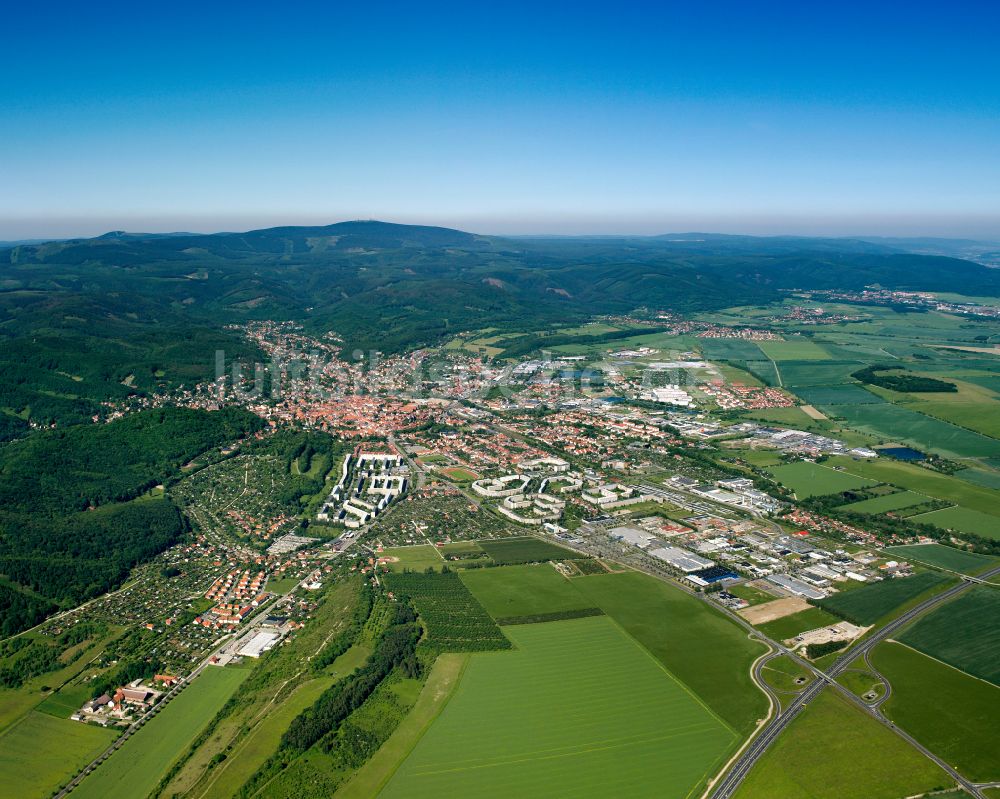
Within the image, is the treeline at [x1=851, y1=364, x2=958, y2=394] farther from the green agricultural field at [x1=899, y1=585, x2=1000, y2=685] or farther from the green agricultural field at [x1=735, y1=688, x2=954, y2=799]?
the green agricultural field at [x1=735, y1=688, x2=954, y2=799]

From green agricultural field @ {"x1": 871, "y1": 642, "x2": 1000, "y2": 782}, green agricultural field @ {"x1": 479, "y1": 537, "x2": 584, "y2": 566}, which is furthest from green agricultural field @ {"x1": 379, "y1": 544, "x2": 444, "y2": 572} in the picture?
green agricultural field @ {"x1": 871, "y1": 642, "x2": 1000, "y2": 782}

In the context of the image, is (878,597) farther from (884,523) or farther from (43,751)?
(43,751)

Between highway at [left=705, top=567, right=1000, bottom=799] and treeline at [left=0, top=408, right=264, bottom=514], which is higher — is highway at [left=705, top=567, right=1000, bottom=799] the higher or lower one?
the lower one

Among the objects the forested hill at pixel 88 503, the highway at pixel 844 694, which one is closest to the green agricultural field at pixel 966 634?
the highway at pixel 844 694

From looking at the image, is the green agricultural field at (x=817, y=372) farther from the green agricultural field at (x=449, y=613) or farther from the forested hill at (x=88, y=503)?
the forested hill at (x=88, y=503)

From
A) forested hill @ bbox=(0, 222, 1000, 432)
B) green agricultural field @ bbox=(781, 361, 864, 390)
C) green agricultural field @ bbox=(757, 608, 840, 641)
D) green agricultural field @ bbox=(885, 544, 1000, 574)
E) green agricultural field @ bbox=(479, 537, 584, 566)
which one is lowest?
green agricultural field @ bbox=(757, 608, 840, 641)
